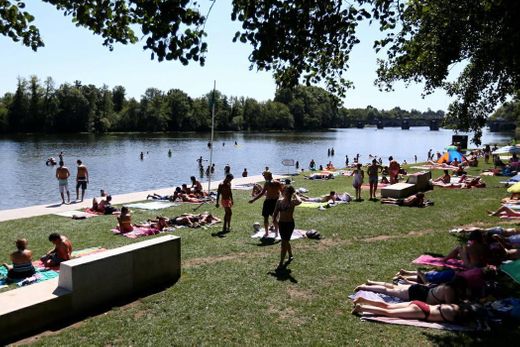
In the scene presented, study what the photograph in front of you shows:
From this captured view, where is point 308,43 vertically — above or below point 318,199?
above

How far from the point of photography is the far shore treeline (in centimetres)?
9988

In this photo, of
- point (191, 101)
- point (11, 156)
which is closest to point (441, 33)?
point (11, 156)

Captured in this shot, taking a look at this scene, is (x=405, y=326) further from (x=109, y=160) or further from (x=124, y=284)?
(x=109, y=160)

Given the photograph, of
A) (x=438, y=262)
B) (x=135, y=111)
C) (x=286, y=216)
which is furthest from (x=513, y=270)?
(x=135, y=111)

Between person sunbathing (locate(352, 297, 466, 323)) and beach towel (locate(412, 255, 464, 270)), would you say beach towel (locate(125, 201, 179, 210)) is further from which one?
person sunbathing (locate(352, 297, 466, 323))

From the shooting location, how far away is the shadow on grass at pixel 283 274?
8336mm

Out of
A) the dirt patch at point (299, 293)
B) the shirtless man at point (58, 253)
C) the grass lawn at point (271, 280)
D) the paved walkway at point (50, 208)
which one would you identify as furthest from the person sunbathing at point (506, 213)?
the paved walkway at point (50, 208)

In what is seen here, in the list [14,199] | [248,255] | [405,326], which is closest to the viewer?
[405,326]

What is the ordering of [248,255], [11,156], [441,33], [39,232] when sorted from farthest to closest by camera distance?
[11,156] → [39,232] → [441,33] → [248,255]

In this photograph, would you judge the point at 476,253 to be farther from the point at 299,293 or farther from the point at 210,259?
the point at 210,259

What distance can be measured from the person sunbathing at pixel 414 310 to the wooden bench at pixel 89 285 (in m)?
3.55

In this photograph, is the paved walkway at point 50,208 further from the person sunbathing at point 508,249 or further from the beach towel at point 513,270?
the beach towel at point 513,270

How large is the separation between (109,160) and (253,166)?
16.6m

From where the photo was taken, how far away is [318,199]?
18234 millimetres
